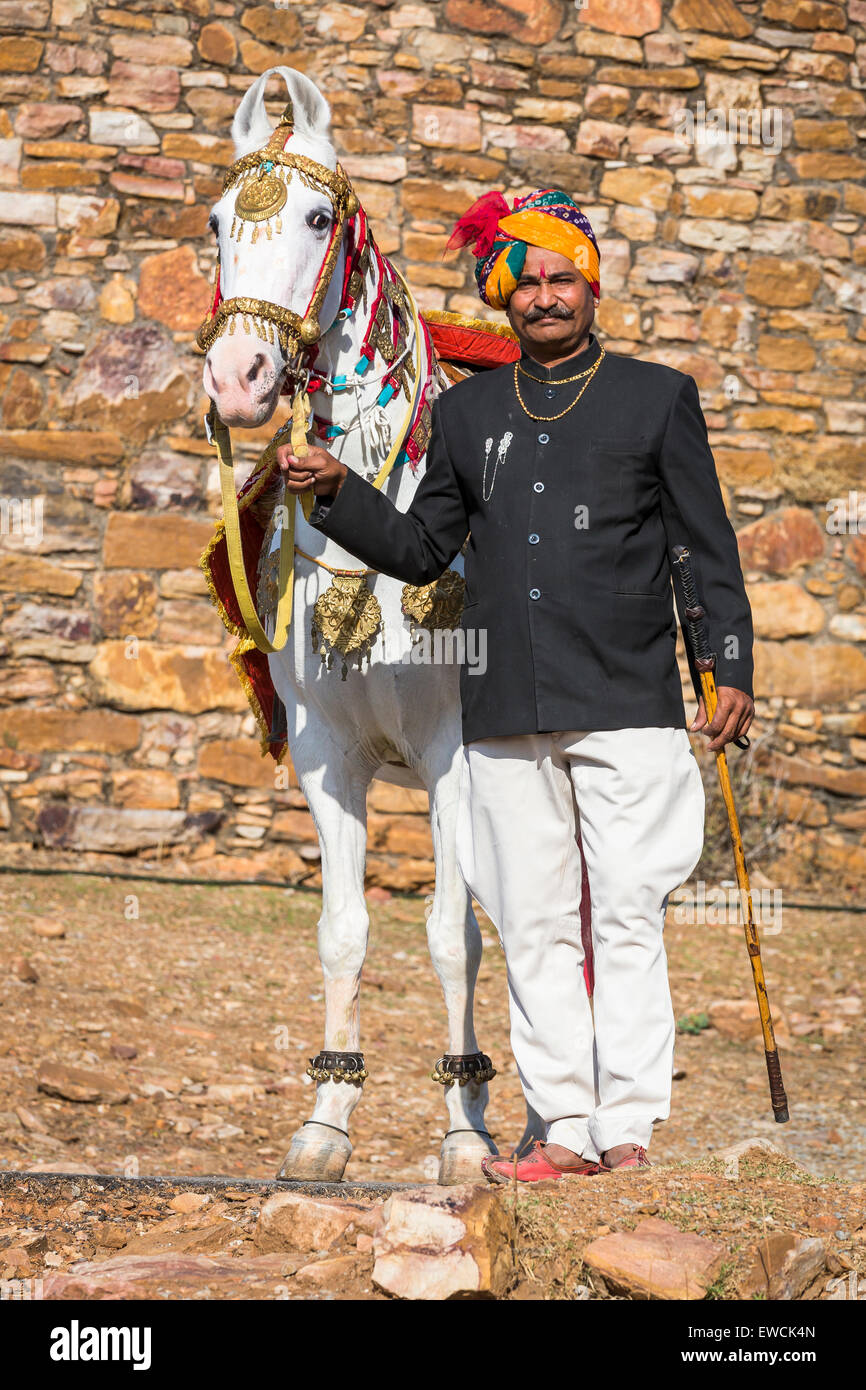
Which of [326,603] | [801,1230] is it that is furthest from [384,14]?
[801,1230]

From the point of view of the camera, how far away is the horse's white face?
3020mm

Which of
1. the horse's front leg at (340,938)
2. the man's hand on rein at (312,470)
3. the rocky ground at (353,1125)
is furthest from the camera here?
the horse's front leg at (340,938)

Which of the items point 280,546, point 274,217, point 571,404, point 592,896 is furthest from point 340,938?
point 274,217

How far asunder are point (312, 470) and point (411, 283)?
200 inches

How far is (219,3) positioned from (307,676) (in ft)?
17.6

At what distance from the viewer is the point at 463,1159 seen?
3.51 m

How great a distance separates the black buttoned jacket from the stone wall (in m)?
4.47

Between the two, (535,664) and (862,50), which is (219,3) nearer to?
(862,50)

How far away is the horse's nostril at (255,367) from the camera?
3.02 metres

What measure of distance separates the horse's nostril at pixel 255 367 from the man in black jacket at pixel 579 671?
19cm

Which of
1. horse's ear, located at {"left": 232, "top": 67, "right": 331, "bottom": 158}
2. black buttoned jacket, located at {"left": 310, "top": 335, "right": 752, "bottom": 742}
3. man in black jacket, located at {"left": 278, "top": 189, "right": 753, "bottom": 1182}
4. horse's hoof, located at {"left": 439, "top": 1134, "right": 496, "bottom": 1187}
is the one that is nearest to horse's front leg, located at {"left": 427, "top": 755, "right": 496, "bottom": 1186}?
horse's hoof, located at {"left": 439, "top": 1134, "right": 496, "bottom": 1187}

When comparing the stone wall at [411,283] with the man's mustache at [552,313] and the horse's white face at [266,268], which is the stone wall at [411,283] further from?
the man's mustache at [552,313]

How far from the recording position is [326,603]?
11.6 ft

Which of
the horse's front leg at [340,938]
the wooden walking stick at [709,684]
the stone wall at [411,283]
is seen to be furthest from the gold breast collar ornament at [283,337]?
the stone wall at [411,283]
